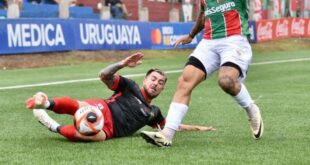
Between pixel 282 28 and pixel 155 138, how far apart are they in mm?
33386

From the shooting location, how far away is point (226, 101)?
38.2 ft

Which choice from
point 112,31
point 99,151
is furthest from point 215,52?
point 112,31

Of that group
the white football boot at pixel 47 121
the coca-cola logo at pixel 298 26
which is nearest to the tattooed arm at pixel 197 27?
the white football boot at pixel 47 121

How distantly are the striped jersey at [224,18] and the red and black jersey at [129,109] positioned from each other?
93cm

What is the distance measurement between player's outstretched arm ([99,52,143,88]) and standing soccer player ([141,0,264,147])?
471 millimetres

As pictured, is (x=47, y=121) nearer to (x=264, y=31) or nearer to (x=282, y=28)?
(x=264, y=31)

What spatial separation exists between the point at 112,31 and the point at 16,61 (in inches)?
188

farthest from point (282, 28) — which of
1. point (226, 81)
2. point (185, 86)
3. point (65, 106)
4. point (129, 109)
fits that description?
point (65, 106)

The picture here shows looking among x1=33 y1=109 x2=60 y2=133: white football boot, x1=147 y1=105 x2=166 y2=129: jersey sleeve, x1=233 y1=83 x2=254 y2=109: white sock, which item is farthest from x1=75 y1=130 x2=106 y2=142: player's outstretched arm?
x1=233 y1=83 x2=254 y2=109: white sock

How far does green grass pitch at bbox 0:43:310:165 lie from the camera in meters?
6.22

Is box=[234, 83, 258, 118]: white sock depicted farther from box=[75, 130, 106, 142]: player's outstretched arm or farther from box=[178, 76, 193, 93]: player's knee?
box=[75, 130, 106, 142]: player's outstretched arm

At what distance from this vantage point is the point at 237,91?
7.30 metres

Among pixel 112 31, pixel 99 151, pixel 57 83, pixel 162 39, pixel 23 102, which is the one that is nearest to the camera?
pixel 99 151

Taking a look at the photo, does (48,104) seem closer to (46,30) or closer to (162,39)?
(46,30)
